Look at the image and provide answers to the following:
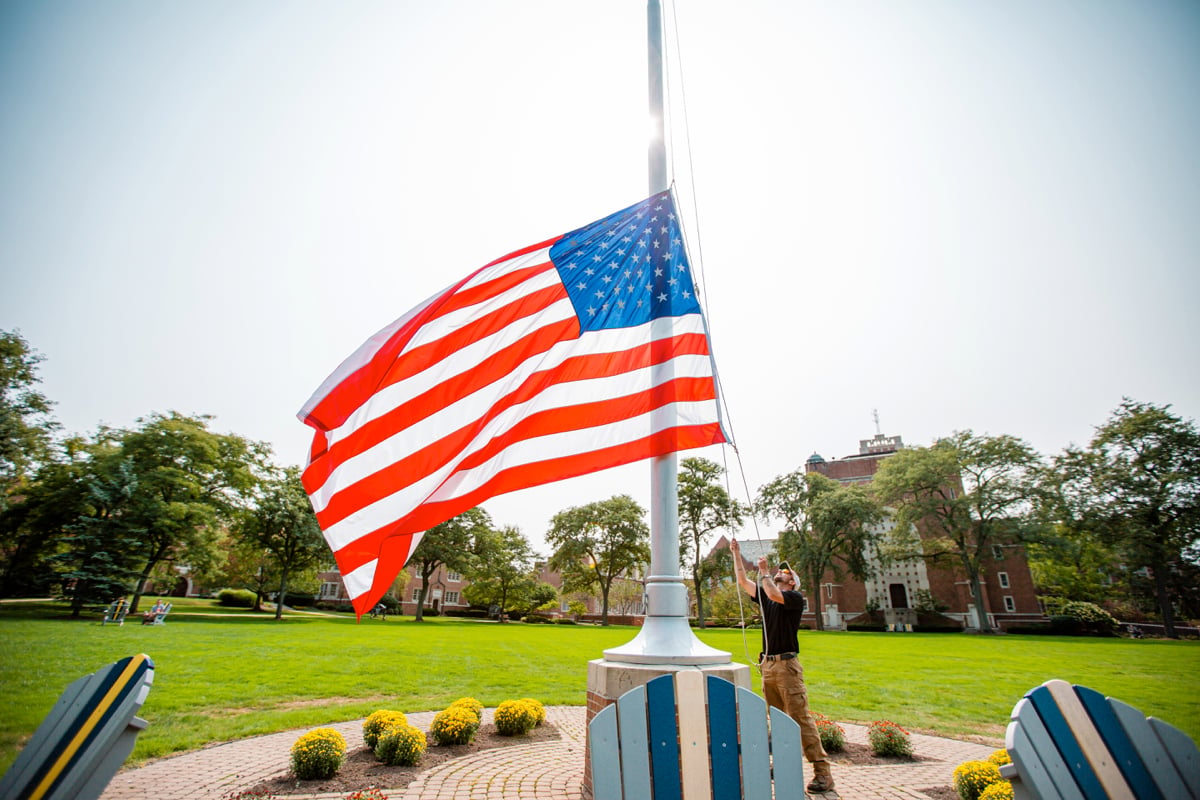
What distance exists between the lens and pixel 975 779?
5.29 m

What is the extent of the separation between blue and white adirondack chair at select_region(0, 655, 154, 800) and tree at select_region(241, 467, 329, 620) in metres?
40.3

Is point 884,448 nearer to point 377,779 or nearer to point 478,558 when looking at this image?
point 478,558

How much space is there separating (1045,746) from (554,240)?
5.66 meters

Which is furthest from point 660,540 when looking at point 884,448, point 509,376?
point 884,448

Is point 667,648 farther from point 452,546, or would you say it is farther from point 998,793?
point 452,546

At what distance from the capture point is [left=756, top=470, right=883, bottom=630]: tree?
46.4 metres

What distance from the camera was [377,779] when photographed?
5.95 m

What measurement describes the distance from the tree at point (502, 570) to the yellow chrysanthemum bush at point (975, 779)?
4866 cm

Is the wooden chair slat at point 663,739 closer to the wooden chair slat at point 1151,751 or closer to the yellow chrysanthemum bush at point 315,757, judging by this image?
the wooden chair slat at point 1151,751

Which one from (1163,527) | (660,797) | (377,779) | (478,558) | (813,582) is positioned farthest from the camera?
(478,558)

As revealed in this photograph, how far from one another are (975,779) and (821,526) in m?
45.2

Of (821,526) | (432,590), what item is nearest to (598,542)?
(821,526)

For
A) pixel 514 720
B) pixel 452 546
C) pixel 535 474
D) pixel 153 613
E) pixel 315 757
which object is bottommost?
pixel 514 720

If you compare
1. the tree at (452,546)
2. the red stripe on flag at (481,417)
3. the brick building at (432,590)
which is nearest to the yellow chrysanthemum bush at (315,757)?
the red stripe on flag at (481,417)
